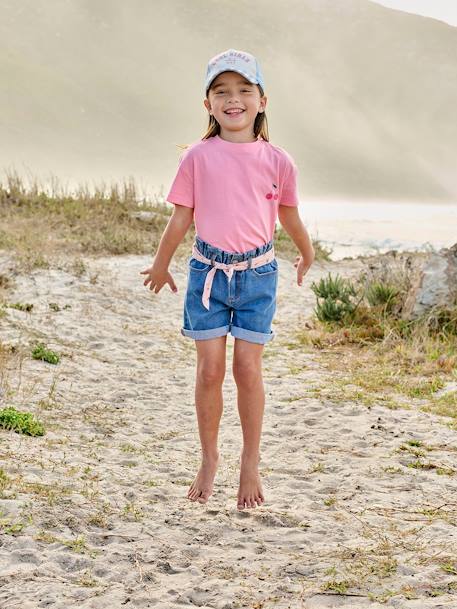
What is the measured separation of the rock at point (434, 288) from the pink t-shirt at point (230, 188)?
552 cm

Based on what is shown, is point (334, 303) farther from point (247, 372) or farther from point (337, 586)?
point (337, 586)

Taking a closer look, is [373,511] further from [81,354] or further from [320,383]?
[81,354]

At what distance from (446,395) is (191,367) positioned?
2518 millimetres

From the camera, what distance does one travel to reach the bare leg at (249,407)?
4387 mm

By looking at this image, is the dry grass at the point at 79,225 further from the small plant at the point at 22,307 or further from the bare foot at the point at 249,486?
the bare foot at the point at 249,486

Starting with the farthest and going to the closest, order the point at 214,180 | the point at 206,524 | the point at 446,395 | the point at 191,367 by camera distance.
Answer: the point at 191,367 < the point at 446,395 < the point at 206,524 < the point at 214,180

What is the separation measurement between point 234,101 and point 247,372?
1317 millimetres

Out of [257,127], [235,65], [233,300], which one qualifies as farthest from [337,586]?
[235,65]

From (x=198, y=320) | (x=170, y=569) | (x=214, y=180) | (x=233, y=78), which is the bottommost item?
(x=170, y=569)

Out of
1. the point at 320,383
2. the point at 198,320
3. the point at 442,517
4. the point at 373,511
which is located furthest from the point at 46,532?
the point at 320,383

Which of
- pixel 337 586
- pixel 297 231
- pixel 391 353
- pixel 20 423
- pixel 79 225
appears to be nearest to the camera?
pixel 337 586

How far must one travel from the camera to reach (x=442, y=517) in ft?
15.5

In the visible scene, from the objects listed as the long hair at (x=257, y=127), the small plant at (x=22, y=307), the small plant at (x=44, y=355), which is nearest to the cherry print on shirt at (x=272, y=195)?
the long hair at (x=257, y=127)

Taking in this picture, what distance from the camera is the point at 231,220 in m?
4.23
